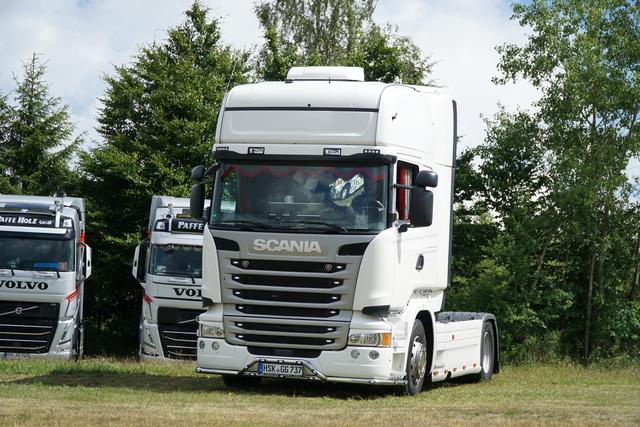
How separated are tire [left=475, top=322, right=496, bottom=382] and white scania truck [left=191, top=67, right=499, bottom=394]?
384 centimetres

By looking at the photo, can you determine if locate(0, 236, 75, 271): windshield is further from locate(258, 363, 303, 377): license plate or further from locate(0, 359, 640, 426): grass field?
locate(258, 363, 303, 377): license plate

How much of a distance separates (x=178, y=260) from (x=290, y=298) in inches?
404

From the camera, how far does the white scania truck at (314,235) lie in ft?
37.8

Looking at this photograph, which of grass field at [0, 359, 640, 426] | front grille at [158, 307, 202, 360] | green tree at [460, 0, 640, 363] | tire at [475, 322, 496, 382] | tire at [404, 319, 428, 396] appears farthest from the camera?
green tree at [460, 0, 640, 363]

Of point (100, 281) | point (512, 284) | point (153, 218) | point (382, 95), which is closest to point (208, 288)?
point (382, 95)

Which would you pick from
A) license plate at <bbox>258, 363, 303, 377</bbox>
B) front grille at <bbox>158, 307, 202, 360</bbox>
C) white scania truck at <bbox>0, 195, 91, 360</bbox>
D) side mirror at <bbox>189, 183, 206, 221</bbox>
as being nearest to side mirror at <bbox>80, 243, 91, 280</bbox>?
white scania truck at <bbox>0, 195, 91, 360</bbox>

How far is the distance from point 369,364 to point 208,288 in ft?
7.61

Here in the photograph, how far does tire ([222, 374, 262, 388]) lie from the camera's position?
12.9 m

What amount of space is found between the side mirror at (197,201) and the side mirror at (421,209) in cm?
282

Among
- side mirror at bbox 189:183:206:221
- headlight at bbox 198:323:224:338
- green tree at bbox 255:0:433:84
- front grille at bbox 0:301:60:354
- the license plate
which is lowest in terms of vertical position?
front grille at bbox 0:301:60:354

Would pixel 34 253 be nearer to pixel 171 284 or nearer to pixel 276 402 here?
pixel 171 284

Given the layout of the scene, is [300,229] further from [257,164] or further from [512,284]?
[512,284]

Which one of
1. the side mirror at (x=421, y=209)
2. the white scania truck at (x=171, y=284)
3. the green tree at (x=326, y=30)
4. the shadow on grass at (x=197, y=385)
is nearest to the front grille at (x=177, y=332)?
the white scania truck at (x=171, y=284)

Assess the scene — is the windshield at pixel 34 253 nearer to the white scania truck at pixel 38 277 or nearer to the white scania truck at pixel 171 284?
the white scania truck at pixel 38 277
